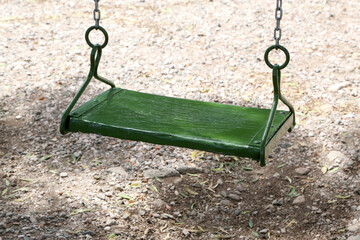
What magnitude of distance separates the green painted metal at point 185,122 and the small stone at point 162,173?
2.47 feet

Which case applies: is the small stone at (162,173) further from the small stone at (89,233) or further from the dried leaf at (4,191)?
the dried leaf at (4,191)

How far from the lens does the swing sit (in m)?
2.21

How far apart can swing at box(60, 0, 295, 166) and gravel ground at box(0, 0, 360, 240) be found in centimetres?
73

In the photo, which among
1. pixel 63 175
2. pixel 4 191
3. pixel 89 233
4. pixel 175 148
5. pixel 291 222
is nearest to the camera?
pixel 89 233

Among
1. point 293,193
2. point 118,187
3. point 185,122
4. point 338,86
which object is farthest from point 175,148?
point 338,86

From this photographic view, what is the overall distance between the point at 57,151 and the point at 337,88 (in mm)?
2229

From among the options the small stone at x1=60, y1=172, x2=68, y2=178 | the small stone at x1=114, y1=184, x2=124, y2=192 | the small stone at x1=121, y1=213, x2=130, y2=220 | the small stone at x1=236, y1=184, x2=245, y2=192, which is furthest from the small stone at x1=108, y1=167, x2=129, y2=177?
the small stone at x1=236, y1=184, x2=245, y2=192

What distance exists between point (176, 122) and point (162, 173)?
1.03 meters

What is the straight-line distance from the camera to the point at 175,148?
3.69m

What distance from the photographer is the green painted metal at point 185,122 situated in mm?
2211

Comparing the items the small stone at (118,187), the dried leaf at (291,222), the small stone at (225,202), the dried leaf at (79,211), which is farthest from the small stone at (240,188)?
the dried leaf at (79,211)

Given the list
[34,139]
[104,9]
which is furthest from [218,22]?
[34,139]

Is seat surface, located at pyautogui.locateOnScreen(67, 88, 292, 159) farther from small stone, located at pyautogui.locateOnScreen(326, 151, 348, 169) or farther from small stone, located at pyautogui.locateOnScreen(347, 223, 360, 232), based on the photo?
small stone, located at pyautogui.locateOnScreen(326, 151, 348, 169)

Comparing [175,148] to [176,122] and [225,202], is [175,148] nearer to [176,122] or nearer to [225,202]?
[225,202]
